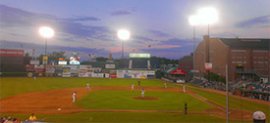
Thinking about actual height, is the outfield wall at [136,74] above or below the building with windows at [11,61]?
below

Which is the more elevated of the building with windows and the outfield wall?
the building with windows

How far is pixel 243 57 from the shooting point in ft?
200

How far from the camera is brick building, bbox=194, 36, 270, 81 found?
59438 mm

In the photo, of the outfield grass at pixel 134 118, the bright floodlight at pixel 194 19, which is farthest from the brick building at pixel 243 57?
the outfield grass at pixel 134 118

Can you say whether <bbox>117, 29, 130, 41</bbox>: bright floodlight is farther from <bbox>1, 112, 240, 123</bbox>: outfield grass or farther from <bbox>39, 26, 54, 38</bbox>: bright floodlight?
<bbox>1, 112, 240, 123</bbox>: outfield grass

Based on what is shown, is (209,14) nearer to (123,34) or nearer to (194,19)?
(194,19)

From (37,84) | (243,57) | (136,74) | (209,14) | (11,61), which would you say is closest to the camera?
(209,14)

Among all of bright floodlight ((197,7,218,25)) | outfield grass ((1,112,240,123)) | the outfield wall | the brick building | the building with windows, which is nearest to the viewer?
outfield grass ((1,112,240,123))

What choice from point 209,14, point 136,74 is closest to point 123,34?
point 136,74

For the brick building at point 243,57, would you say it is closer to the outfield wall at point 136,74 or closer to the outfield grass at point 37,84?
the outfield grass at point 37,84

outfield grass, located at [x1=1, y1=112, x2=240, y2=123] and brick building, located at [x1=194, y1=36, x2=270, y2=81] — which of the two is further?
brick building, located at [x1=194, y1=36, x2=270, y2=81]

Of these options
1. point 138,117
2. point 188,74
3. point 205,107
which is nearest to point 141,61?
point 188,74

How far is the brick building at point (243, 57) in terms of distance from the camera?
59.4 metres

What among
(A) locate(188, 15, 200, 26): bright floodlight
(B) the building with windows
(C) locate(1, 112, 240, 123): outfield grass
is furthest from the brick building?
(B) the building with windows
